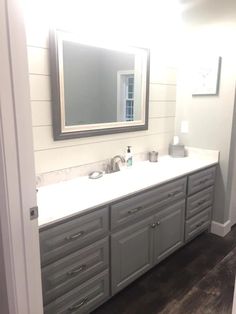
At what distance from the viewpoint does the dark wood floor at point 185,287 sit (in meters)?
1.89

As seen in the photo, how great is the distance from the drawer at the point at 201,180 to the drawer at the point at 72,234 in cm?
108

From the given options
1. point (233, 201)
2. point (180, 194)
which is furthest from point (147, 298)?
point (233, 201)

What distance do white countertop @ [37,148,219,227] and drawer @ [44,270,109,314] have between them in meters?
0.50

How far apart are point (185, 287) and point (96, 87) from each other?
1.72m

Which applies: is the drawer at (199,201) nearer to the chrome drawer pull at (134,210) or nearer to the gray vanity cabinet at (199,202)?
the gray vanity cabinet at (199,202)

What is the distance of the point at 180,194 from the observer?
2.34m

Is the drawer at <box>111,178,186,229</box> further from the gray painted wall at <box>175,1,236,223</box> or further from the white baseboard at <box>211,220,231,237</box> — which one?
the white baseboard at <box>211,220,231,237</box>

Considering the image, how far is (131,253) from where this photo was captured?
1.92 meters

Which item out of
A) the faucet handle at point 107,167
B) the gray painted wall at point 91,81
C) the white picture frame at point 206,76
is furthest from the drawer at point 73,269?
the white picture frame at point 206,76

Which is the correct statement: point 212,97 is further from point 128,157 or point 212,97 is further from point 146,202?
point 146,202

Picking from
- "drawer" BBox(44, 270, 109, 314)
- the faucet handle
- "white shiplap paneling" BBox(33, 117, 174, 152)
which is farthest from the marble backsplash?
"drawer" BBox(44, 270, 109, 314)

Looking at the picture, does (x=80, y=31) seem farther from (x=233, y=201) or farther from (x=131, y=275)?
(x=233, y=201)

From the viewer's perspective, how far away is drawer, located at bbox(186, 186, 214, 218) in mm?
2504

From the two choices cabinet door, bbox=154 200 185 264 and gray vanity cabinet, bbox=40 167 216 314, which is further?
cabinet door, bbox=154 200 185 264
